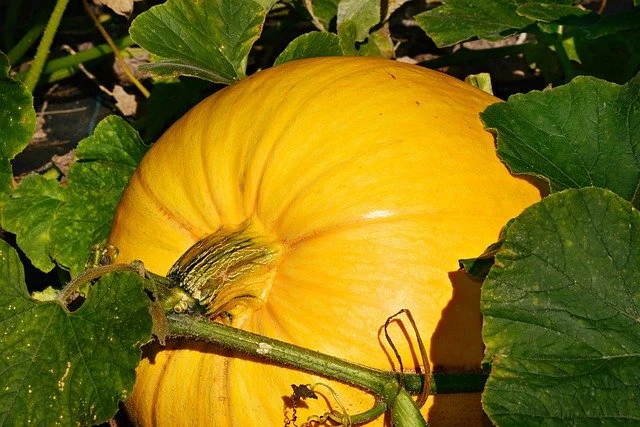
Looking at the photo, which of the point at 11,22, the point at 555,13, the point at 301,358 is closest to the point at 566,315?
the point at 301,358

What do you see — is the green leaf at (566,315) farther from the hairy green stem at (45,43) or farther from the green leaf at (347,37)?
the hairy green stem at (45,43)

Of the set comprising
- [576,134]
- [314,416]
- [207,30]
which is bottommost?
[314,416]

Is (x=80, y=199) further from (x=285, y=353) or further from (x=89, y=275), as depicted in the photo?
(x=285, y=353)

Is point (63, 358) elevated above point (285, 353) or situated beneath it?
elevated above

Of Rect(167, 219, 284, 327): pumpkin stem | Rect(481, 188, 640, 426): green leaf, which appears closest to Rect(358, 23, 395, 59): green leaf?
Rect(167, 219, 284, 327): pumpkin stem

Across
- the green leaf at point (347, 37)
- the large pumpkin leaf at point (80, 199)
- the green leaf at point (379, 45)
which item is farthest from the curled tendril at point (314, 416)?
the green leaf at point (379, 45)

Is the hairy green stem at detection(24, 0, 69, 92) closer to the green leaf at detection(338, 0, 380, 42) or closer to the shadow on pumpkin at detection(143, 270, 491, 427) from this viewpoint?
the green leaf at detection(338, 0, 380, 42)
